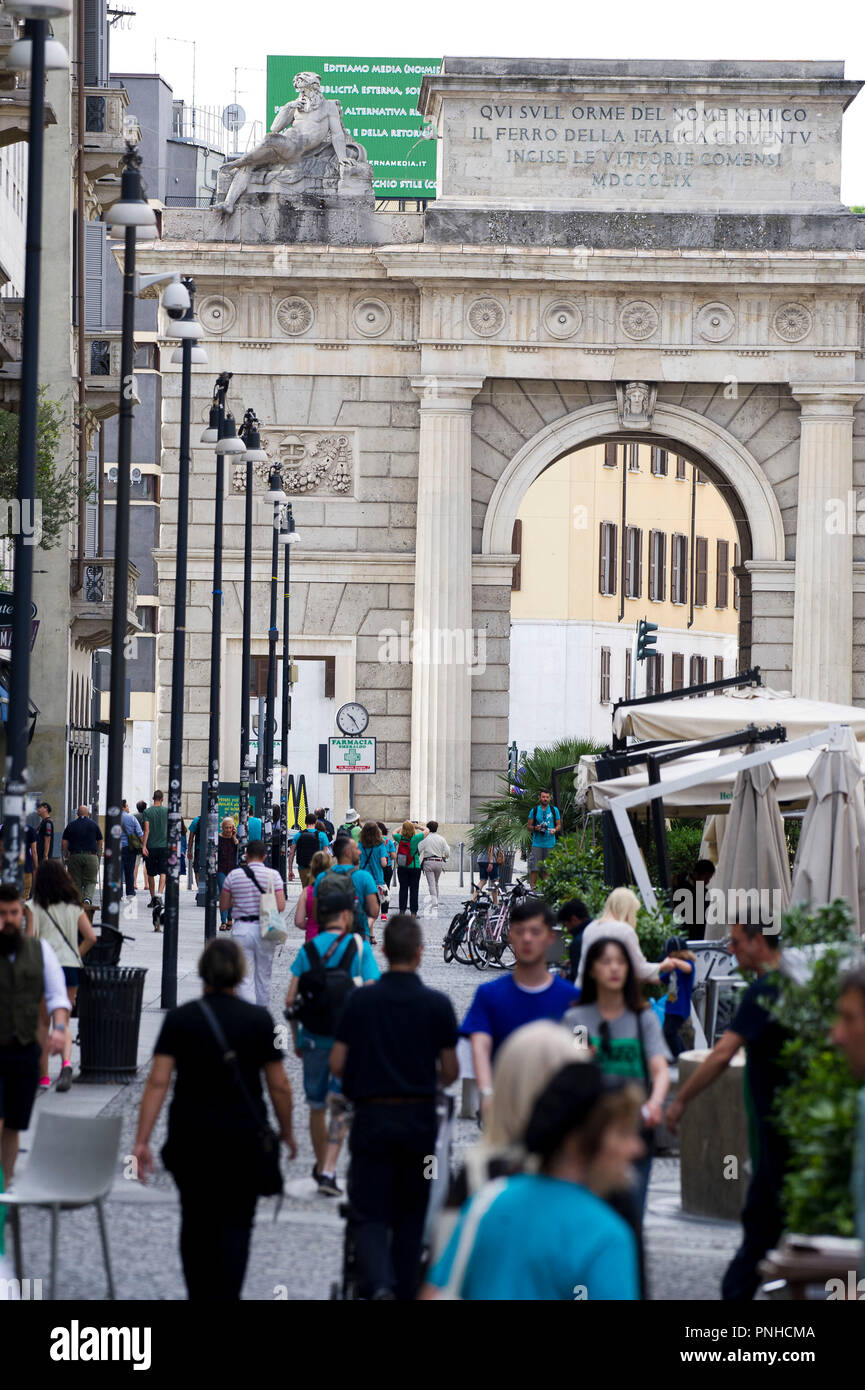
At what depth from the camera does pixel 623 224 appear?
44594mm

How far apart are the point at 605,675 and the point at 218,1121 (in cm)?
6767

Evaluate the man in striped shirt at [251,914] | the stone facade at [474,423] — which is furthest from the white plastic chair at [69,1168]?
the stone facade at [474,423]

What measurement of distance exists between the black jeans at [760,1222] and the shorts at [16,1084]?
3.54 metres

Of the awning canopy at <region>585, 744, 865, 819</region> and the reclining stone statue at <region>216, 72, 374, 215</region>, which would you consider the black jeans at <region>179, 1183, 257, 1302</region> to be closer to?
the awning canopy at <region>585, 744, 865, 819</region>

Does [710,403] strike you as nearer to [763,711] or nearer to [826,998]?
[763,711]

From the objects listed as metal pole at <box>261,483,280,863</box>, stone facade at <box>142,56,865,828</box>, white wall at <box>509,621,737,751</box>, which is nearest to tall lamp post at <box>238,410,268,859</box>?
metal pole at <box>261,483,280,863</box>

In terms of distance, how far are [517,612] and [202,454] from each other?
29.9m

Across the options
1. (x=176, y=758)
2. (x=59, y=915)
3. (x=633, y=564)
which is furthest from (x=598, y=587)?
(x=59, y=915)

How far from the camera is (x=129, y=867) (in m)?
34.8

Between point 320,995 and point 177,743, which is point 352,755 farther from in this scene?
point 320,995

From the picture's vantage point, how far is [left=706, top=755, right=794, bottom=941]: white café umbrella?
60.6 feet

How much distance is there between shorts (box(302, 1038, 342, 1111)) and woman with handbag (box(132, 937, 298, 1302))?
10.8ft

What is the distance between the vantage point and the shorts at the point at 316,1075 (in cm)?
1239

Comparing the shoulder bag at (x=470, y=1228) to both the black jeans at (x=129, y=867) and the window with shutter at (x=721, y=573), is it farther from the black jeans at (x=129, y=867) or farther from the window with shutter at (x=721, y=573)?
the window with shutter at (x=721, y=573)
